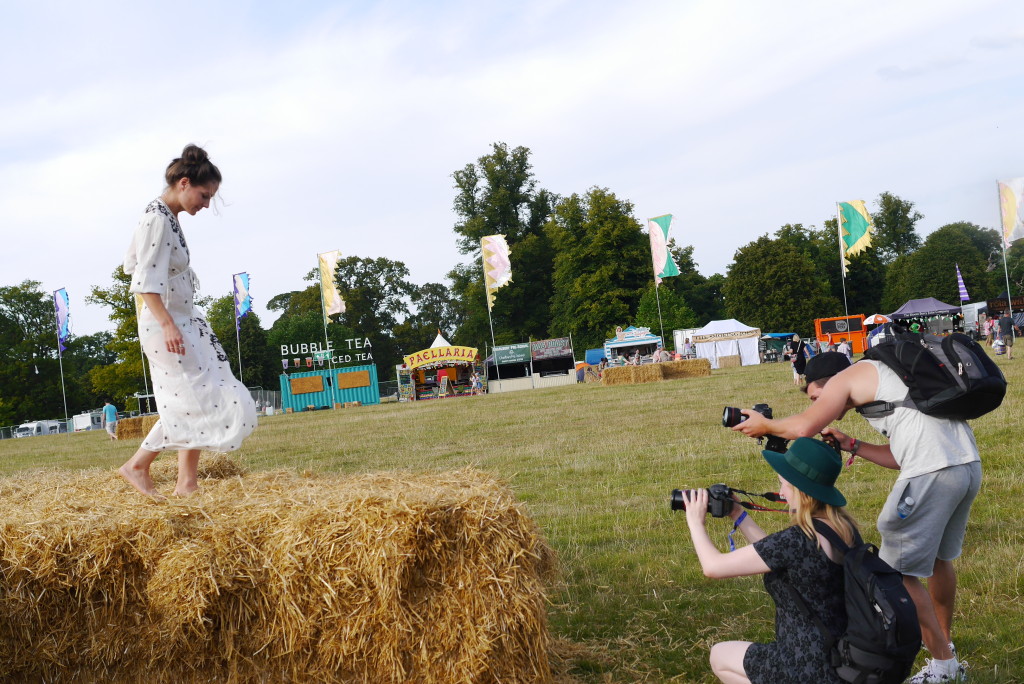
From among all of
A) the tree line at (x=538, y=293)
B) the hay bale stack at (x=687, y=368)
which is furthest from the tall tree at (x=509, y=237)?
the hay bale stack at (x=687, y=368)

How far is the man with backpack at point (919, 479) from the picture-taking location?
3.62 m

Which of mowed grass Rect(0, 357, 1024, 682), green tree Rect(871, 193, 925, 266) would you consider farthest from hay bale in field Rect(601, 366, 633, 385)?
green tree Rect(871, 193, 925, 266)

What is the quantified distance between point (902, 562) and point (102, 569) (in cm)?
344

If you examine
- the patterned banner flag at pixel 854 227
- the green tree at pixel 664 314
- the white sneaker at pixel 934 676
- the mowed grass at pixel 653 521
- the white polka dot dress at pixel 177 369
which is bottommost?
the white sneaker at pixel 934 676

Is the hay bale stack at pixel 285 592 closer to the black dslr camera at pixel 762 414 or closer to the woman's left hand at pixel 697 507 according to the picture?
the woman's left hand at pixel 697 507

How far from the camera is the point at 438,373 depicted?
50.1 meters

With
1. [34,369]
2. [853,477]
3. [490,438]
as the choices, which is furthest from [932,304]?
[34,369]

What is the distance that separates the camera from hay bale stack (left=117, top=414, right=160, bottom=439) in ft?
93.6

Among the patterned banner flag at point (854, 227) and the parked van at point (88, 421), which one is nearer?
the patterned banner flag at point (854, 227)

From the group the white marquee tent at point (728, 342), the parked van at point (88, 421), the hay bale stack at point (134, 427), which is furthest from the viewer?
the parked van at point (88, 421)

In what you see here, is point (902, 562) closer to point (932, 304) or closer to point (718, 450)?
point (718, 450)

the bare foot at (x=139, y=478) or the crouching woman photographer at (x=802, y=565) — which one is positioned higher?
the bare foot at (x=139, y=478)

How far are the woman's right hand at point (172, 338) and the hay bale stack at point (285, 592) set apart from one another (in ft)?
3.44

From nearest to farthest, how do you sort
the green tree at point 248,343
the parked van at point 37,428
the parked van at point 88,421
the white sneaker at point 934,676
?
1. the white sneaker at point 934,676
2. the parked van at point 88,421
3. the parked van at point 37,428
4. the green tree at point 248,343
